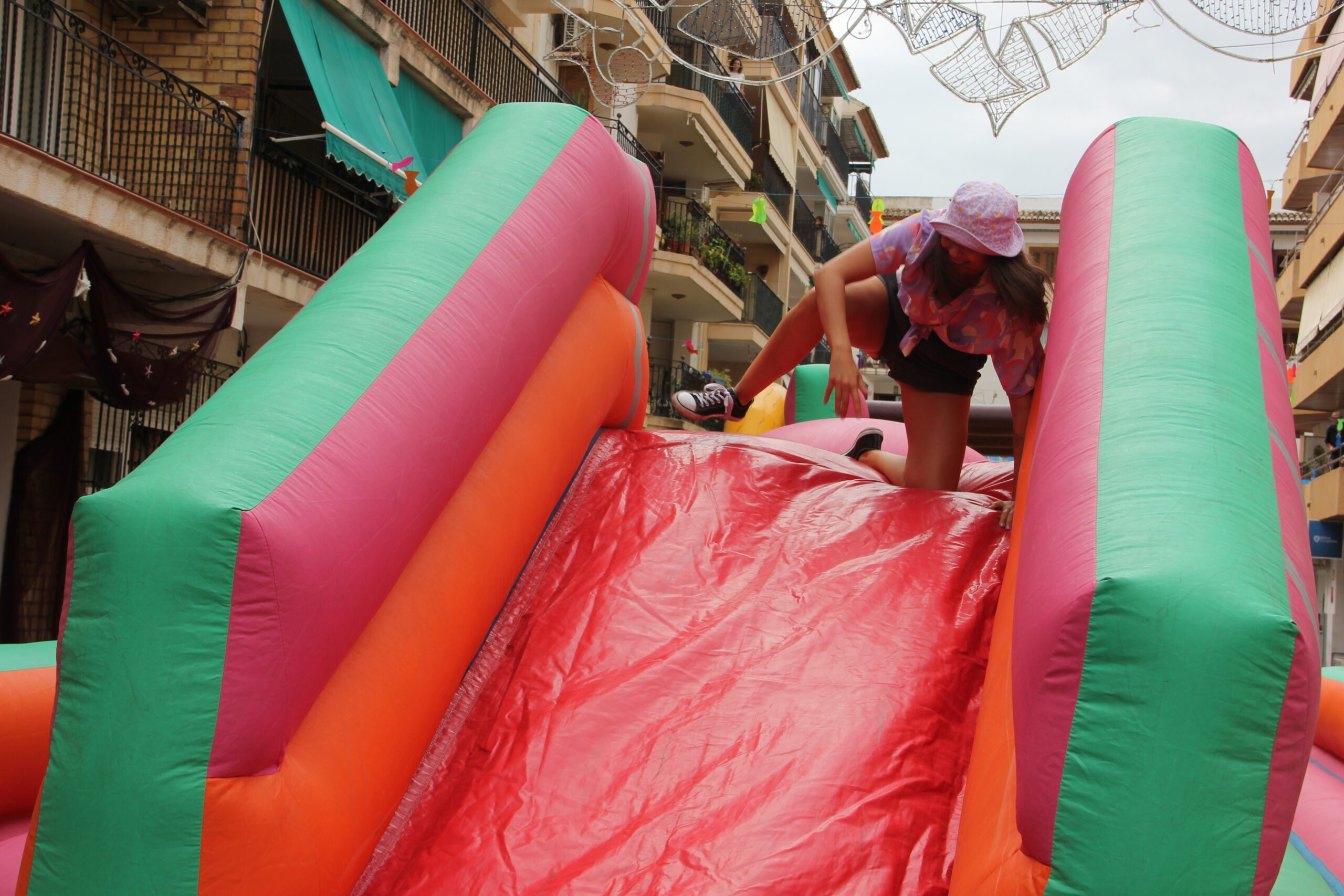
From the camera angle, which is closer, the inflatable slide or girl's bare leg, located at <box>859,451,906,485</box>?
the inflatable slide

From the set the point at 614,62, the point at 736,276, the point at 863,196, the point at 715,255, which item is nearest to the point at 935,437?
the point at 614,62

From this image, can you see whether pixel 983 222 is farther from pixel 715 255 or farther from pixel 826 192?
pixel 826 192

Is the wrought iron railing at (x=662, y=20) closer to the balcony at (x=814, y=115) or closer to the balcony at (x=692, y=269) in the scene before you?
the balcony at (x=692, y=269)

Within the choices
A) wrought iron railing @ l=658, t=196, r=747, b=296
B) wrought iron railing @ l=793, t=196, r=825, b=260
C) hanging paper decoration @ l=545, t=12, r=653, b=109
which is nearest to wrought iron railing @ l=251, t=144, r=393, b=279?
hanging paper decoration @ l=545, t=12, r=653, b=109

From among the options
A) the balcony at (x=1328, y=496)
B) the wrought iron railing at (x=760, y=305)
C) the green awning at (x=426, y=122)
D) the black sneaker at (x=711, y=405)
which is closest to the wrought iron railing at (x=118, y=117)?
the green awning at (x=426, y=122)

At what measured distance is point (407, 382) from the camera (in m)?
1.96

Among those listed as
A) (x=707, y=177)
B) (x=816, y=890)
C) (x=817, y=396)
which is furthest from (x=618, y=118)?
(x=816, y=890)

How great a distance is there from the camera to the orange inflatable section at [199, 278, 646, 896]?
5.30ft

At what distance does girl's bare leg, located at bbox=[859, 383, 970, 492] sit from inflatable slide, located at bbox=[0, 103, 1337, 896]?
→ 33cm

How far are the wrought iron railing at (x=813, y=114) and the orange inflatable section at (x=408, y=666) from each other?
22.2m

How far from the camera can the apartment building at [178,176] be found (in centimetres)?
651

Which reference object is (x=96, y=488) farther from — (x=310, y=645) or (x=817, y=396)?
(x=310, y=645)

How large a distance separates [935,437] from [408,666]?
67.0 inches

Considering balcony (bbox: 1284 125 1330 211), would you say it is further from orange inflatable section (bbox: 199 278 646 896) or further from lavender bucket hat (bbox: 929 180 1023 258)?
orange inflatable section (bbox: 199 278 646 896)
